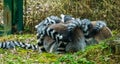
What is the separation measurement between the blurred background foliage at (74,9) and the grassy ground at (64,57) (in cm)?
371

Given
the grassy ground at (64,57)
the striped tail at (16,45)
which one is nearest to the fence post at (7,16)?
the striped tail at (16,45)

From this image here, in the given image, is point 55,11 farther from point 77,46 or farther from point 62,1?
Result: point 77,46

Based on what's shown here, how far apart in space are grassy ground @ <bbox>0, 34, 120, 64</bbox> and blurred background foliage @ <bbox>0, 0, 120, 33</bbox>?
12.2ft

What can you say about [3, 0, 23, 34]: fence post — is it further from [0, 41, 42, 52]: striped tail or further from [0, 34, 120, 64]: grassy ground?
[0, 34, 120, 64]: grassy ground

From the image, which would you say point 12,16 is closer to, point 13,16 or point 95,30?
point 13,16

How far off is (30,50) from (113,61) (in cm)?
266

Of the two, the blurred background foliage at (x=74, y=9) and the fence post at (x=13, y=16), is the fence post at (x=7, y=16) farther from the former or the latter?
the blurred background foliage at (x=74, y=9)

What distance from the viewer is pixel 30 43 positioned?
10375 mm

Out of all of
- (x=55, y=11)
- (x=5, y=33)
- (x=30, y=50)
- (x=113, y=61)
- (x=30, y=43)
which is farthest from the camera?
(x=55, y=11)

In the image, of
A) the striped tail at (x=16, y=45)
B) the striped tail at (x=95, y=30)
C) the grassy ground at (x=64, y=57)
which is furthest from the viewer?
the striped tail at (x=16, y=45)

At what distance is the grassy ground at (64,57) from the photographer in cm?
748

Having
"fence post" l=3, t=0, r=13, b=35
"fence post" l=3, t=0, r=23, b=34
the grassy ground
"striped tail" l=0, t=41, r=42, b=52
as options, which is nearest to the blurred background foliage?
"fence post" l=3, t=0, r=23, b=34

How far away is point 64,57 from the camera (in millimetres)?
7992

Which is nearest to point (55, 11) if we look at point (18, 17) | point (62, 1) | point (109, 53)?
point (62, 1)
